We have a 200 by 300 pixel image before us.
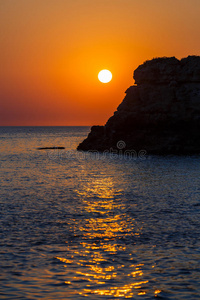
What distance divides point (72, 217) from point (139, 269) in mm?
8535

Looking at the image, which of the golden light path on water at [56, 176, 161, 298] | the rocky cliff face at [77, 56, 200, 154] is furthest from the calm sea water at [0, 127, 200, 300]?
the rocky cliff face at [77, 56, 200, 154]

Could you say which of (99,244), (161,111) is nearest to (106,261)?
(99,244)

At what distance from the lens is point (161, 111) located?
75188mm

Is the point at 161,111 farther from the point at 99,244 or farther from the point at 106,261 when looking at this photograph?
the point at 106,261

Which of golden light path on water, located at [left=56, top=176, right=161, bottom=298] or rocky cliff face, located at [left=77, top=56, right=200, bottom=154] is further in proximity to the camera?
rocky cliff face, located at [left=77, top=56, right=200, bottom=154]

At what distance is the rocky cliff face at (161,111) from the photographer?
73.6 m

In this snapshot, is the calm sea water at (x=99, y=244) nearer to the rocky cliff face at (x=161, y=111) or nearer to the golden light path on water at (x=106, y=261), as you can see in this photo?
the golden light path on water at (x=106, y=261)

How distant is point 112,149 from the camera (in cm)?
8219

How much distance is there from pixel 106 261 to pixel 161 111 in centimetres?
6377

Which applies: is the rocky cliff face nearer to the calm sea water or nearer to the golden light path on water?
the calm sea water

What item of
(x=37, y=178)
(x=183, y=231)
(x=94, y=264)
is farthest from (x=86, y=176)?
(x=94, y=264)

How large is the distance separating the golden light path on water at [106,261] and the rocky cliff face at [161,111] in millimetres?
53494

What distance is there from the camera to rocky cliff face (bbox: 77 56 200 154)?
7356cm

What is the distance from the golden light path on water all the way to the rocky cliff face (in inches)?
2106
